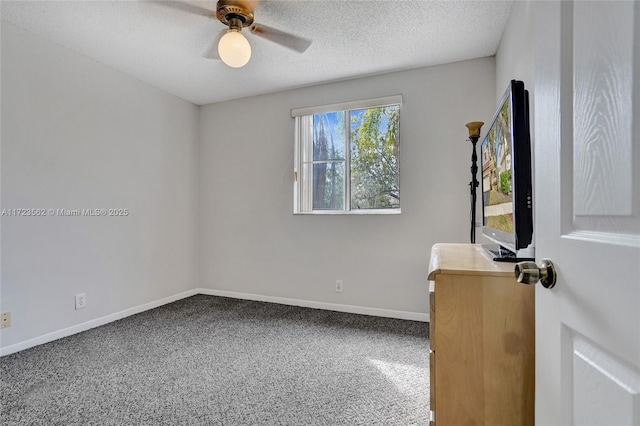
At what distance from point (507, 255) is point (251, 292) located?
285 centimetres

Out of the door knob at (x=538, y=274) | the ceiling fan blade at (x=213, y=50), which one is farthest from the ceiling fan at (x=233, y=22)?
the door knob at (x=538, y=274)

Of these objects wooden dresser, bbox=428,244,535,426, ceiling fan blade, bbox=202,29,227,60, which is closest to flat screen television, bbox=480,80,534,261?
wooden dresser, bbox=428,244,535,426

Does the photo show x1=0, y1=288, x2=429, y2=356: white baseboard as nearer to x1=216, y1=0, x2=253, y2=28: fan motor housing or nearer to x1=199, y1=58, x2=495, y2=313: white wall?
x1=199, y1=58, x2=495, y2=313: white wall

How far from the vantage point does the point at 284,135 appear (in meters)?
3.46

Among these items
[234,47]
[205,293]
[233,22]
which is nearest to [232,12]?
[233,22]

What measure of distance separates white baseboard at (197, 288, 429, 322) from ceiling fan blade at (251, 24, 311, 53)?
2356 mm

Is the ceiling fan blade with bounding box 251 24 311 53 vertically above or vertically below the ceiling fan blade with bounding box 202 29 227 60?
below

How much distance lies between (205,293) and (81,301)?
53.5 inches

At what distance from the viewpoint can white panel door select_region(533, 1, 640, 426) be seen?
43cm

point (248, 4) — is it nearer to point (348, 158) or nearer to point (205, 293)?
point (348, 158)

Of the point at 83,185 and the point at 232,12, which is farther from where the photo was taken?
the point at 83,185

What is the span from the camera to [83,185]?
8.77ft

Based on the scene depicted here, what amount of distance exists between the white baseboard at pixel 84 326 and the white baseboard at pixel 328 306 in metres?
0.48

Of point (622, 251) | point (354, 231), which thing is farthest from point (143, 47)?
point (622, 251)
